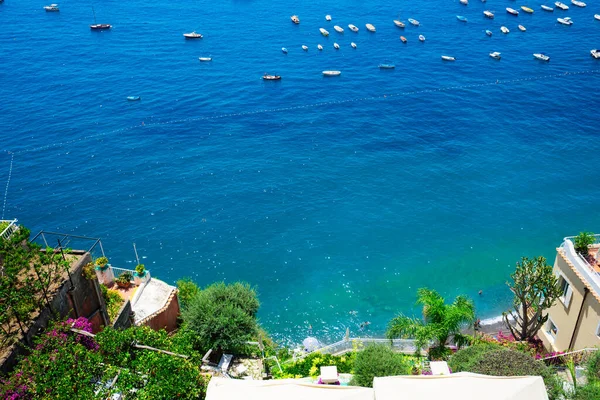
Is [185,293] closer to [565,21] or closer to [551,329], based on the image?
[551,329]

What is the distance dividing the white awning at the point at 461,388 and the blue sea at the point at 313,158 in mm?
25640

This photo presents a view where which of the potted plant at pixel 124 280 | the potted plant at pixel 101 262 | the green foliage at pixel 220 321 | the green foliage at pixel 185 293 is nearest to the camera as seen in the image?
the green foliage at pixel 220 321

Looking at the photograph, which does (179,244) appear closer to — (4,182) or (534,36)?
(4,182)

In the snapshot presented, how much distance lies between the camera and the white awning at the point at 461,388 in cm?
1952

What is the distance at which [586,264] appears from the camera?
31.3 meters

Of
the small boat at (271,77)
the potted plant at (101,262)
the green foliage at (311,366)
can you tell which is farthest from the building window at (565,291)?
the small boat at (271,77)

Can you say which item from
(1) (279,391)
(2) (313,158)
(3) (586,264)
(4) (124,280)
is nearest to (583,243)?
(3) (586,264)

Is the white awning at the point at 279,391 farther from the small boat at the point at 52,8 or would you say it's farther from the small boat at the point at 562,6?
the small boat at the point at 52,8

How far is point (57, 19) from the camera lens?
122 metres

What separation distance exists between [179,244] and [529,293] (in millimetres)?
34886

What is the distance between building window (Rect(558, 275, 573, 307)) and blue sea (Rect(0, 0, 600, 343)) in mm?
13385

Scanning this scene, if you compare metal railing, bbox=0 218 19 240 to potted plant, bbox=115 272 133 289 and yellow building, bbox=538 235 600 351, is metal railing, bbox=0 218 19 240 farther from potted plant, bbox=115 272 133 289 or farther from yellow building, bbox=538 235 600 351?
yellow building, bbox=538 235 600 351

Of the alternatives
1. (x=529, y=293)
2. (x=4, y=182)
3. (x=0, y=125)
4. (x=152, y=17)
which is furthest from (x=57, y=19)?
(x=529, y=293)

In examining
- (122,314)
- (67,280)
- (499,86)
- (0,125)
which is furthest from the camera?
(499,86)
